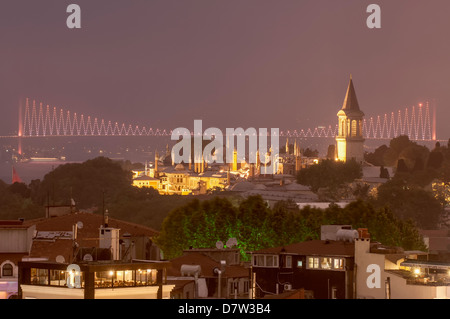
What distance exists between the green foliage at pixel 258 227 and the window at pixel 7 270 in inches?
705

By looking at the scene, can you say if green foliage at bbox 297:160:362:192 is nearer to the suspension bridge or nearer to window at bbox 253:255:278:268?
the suspension bridge

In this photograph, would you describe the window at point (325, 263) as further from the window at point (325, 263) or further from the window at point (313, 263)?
the window at point (313, 263)

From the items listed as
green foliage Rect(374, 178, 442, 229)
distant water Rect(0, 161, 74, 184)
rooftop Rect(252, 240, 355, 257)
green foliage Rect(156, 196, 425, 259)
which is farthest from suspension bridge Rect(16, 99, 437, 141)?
rooftop Rect(252, 240, 355, 257)

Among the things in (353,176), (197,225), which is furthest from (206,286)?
(353,176)

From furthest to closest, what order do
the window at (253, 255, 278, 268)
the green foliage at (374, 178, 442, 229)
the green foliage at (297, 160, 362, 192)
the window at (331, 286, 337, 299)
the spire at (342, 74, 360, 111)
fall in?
the spire at (342, 74, 360, 111) → the green foliage at (297, 160, 362, 192) → the green foliage at (374, 178, 442, 229) → the window at (253, 255, 278, 268) → the window at (331, 286, 337, 299)

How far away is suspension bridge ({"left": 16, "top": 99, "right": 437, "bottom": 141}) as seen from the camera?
168 m

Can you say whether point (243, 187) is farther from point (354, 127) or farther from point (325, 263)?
point (325, 263)

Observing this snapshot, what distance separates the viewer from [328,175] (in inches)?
4993

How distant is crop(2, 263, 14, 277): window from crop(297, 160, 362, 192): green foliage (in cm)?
9551

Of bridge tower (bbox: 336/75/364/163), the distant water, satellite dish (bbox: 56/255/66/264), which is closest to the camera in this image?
satellite dish (bbox: 56/255/66/264)

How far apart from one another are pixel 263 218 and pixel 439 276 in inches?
954

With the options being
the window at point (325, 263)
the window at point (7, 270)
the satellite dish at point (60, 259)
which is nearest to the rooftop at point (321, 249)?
the window at point (325, 263)

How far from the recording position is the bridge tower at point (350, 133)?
528 feet

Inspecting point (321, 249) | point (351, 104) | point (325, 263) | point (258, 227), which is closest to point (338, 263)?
point (325, 263)
